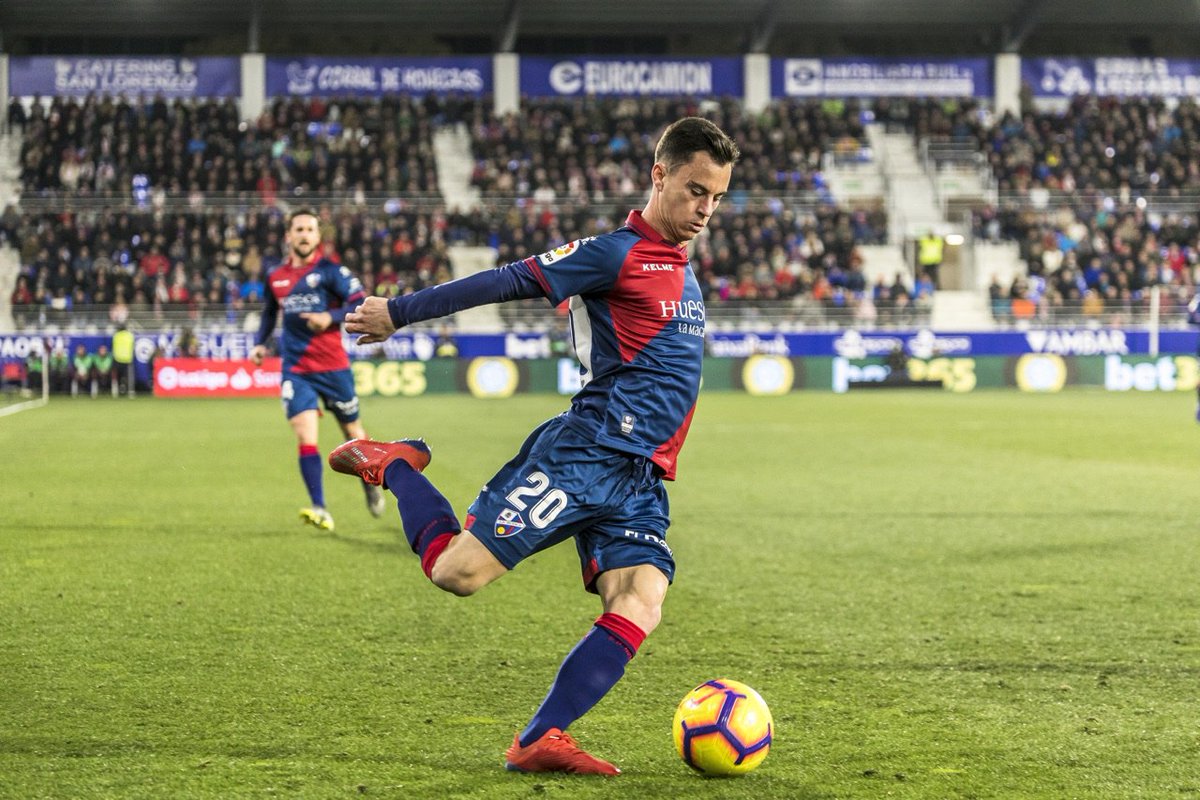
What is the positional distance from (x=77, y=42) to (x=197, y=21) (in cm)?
415

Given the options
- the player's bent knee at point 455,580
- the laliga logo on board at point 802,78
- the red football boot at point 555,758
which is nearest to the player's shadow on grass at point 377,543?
the player's bent knee at point 455,580

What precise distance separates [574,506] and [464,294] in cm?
71

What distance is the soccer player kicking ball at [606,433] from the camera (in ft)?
13.4

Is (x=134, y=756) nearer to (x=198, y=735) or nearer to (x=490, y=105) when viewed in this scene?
(x=198, y=735)

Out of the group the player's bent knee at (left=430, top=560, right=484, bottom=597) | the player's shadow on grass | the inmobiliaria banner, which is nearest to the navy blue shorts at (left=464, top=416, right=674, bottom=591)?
the player's bent knee at (left=430, top=560, right=484, bottom=597)

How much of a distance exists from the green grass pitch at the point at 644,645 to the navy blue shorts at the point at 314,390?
0.90m

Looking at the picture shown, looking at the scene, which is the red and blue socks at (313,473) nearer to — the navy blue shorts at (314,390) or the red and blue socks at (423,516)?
the navy blue shorts at (314,390)

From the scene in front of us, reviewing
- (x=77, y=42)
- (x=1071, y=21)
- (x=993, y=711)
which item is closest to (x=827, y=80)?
(x=1071, y=21)

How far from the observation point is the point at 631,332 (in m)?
4.29

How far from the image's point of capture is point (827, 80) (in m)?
43.3

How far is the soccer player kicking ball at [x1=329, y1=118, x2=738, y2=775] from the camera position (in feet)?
13.4

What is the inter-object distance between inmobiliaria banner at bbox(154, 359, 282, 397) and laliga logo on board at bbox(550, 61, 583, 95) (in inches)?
613

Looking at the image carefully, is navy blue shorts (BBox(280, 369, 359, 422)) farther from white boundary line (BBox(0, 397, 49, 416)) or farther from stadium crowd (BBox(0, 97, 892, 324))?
stadium crowd (BBox(0, 97, 892, 324))

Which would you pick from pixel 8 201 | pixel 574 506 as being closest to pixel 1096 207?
pixel 8 201
